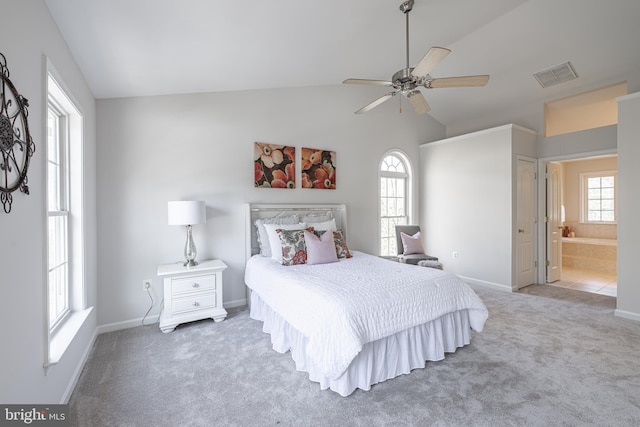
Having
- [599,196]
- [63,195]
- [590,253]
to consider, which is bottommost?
[590,253]

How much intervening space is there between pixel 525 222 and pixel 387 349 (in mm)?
3771

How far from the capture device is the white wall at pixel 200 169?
124 inches

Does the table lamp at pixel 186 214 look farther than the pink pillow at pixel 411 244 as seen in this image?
No

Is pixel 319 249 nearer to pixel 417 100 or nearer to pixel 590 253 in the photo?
pixel 417 100

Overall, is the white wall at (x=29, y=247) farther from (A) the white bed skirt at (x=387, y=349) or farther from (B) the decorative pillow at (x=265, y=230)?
(B) the decorative pillow at (x=265, y=230)

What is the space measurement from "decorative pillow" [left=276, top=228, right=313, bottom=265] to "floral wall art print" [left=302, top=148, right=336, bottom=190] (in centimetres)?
116

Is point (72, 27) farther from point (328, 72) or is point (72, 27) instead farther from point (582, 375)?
point (582, 375)

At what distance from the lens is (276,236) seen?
346 cm

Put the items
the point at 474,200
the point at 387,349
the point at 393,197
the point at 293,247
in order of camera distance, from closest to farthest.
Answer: the point at 387,349 < the point at 293,247 < the point at 474,200 < the point at 393,197

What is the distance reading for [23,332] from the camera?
4.73ft

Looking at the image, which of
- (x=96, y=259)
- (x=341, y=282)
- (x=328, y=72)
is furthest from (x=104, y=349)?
(x=328, y=72)

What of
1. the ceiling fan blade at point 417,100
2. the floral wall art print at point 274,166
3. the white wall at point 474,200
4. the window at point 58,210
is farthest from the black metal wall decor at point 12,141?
the white wall at point 474,200

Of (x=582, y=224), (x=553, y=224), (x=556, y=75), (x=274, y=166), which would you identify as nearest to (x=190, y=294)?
(x=274, y=166)

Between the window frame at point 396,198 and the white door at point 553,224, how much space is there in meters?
2.17
